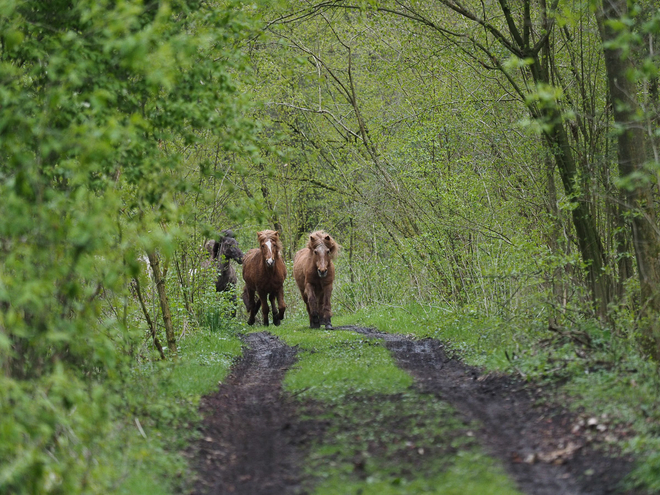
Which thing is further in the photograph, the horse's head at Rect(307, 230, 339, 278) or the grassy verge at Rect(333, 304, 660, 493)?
the horse's head at Rect(307, 230, 339, 278)

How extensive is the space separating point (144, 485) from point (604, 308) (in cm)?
745

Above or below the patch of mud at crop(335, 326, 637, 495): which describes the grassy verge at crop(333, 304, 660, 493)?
above

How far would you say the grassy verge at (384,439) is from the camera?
223 inches

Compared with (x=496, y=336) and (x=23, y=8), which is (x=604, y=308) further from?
(x=23, y=8)

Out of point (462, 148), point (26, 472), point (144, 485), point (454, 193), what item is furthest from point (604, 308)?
point (26, 472)

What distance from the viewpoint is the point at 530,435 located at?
264 inches

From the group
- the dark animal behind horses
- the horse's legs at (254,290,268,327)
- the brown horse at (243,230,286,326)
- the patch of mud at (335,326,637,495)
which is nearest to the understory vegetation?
the patch of mud at (335,326,637,495)

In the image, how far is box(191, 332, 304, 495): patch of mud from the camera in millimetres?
6184

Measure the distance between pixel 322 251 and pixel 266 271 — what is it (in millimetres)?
2568

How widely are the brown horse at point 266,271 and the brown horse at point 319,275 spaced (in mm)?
1011

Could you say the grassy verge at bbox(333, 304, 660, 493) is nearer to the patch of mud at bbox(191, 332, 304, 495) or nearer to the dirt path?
the dirt path

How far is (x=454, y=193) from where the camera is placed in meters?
13.9

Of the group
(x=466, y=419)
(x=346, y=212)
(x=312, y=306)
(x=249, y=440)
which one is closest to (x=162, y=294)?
(x=249, y=440)

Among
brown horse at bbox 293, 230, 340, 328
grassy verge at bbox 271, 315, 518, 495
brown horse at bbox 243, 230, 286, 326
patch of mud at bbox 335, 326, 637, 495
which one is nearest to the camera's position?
patch of mud at bbox 335, 326, 637, 495
